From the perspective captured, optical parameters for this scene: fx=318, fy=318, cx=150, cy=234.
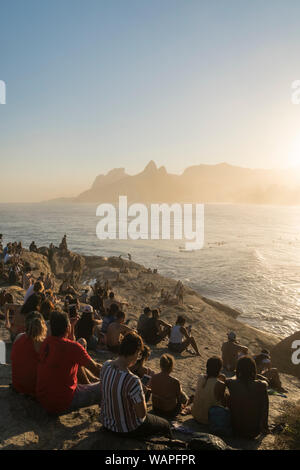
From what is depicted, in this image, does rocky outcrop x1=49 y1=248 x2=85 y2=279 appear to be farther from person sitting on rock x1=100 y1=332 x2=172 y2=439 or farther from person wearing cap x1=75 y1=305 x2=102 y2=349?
person sitting on rock x1=100 y1=332 x2=172 y2=439

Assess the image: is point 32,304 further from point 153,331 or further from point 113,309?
point 153,331

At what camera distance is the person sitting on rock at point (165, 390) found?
521cm

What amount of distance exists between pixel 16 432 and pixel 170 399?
2396 mm

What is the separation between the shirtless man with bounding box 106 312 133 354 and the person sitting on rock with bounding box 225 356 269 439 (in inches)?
155

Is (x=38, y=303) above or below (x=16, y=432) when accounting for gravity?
above

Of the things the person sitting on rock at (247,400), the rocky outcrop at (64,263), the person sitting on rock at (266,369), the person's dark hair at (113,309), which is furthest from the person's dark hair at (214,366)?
the rocky outcrop at (64,263)

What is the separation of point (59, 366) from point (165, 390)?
1882mm

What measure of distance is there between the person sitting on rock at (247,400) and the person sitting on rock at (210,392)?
0.19m

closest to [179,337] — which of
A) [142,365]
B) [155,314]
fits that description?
[155,314]

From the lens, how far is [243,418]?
4898 millimetres

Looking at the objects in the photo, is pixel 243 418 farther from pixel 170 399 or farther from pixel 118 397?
pixel 118 397

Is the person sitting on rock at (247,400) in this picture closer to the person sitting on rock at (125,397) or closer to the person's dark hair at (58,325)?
the person sitting on rock at (125,397)

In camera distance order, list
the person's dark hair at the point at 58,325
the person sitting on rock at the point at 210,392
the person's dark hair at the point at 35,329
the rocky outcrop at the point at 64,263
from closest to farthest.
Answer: the person's dark hair at the point at 58,325 → the person's dark hair at the point at 35,329 → the person sitting on rock at the point at 210,392 → the rocky outcrop at the point at 64,263
